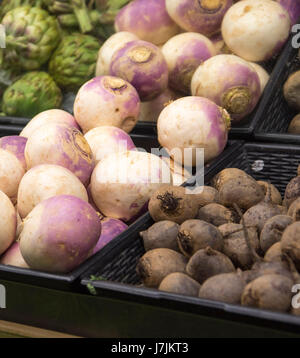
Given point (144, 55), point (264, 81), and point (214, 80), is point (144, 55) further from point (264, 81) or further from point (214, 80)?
point (264, 81)

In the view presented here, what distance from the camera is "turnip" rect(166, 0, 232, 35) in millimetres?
2842

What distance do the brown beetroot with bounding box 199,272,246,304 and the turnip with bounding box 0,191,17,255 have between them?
72cm

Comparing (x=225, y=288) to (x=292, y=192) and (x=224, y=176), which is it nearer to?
(x=292, y=192)

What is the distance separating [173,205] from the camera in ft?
5.85

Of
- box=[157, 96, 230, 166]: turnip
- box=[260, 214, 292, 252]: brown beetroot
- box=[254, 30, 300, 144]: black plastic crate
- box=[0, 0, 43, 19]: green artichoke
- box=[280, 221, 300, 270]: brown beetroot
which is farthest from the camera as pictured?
box=[0, 0, 43, 19]: green artichoke

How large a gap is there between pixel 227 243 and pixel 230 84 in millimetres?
1037

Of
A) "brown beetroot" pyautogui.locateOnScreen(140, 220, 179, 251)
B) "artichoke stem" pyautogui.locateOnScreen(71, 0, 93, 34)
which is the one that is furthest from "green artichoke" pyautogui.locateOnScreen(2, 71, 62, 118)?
"brown beetroot" pyautogui.locateOnScreen(140, 220, 179, 251)

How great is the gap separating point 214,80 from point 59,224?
1.12m

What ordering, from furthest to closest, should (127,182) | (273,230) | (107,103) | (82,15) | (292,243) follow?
1. (82,15)
2. (107,103)
3. (127,182)
4. (273,230)
5. (292,243)

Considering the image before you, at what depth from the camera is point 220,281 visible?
1419 mm

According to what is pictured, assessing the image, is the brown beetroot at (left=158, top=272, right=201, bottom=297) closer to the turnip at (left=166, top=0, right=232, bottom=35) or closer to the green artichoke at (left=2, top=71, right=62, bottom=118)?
the turnip at (left=166, top=0, right=232, bottom=35)

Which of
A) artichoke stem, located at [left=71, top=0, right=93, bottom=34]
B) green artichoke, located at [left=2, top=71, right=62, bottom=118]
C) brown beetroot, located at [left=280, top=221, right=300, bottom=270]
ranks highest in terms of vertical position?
artichoke stem, located at [left=71, top=0, right=93, bottom=34]

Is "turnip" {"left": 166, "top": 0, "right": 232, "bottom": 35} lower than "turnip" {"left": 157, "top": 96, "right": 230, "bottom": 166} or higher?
higher

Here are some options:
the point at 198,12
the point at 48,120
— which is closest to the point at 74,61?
the point at 198,12
